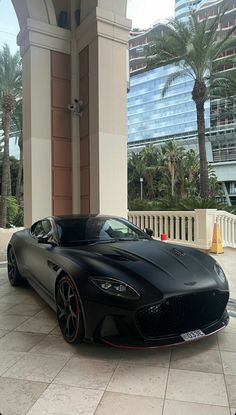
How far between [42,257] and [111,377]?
1865mm

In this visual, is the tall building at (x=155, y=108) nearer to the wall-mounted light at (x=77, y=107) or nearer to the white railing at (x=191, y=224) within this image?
the white railing at (x=191, y=224)

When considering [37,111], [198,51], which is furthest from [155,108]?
[37,111]

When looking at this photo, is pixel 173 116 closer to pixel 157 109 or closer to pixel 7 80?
pixel 157 109

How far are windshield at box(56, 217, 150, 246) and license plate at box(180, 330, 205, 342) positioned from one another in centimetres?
153

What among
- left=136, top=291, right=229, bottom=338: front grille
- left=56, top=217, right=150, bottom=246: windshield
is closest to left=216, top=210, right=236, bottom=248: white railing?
left=56, top=217, right=150, bottom=246: windshield

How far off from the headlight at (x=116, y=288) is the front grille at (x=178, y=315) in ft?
0.48

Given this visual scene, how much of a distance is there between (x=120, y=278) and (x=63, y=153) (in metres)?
6.09

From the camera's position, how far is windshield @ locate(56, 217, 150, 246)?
412 centimetres

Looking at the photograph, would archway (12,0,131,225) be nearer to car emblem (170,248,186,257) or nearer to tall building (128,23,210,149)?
car emblem (170,248,186,257)

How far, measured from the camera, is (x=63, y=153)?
8.63 metres

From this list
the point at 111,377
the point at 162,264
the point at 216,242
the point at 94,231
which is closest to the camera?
the point at 111,377

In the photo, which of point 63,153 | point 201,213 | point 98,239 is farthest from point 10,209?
point 98,239

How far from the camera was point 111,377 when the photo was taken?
8.92ft

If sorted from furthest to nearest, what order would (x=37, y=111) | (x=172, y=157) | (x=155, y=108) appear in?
(x=155, y=108) → (x=172, y=157) → (x=37, y=111)
